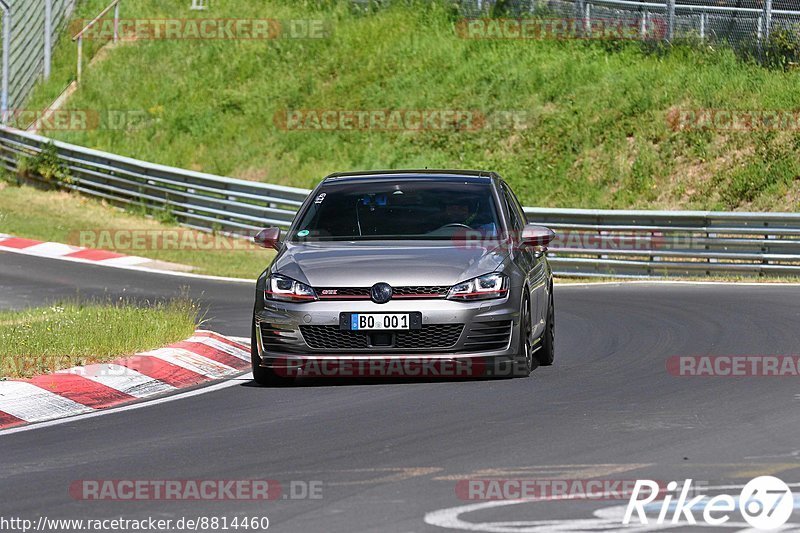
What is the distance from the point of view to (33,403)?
10055 millimetres

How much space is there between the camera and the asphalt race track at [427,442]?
21.8ft

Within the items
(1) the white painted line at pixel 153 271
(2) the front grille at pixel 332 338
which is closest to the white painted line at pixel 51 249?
(1) the white painted line at pixel 153 271

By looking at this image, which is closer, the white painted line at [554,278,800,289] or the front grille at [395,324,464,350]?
the front grille at [395,324,464,350]

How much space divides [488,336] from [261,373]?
174 cm

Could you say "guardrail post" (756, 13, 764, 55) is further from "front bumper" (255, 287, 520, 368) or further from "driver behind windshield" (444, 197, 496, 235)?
"front bumper" (255, 287, 520, 368)

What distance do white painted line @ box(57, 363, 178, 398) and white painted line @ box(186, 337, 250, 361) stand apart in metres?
1.50

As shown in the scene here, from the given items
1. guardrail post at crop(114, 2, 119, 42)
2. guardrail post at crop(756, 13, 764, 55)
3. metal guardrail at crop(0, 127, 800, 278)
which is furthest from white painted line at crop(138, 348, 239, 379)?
guardrail post at crop(114, 2, 119, 42)

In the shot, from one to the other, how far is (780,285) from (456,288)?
1110cm

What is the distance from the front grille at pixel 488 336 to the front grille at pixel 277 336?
48.5 inches

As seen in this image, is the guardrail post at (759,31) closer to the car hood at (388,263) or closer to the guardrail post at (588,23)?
the guardrail post at (588,23)

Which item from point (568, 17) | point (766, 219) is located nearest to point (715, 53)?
point (568, 17)

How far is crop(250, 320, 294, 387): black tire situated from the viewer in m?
11.1

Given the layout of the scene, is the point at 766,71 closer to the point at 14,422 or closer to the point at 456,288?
the point at 456,288

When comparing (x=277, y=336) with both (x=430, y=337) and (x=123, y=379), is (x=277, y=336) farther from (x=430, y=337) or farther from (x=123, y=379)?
(x=123, y=379)
